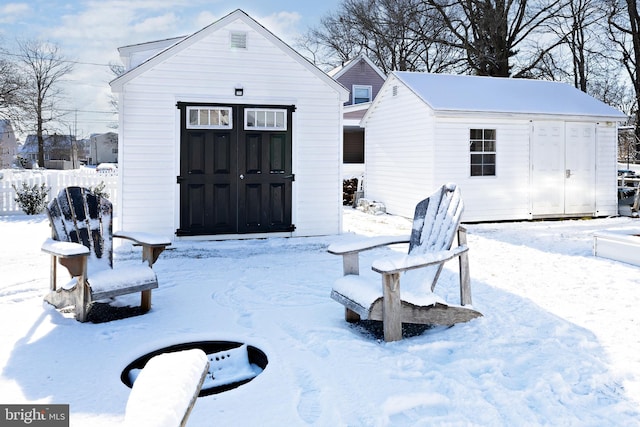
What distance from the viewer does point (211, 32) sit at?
8055mm

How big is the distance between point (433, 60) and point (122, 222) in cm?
2290

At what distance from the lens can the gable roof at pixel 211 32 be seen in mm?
7738

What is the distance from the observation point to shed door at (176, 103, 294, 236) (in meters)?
8.09

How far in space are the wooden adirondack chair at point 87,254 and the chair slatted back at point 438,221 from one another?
219 cm

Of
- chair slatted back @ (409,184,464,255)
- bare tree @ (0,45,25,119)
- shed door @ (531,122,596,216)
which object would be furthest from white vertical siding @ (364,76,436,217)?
bare tree @ (0,45,25,119)

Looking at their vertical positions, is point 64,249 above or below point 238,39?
Result: below

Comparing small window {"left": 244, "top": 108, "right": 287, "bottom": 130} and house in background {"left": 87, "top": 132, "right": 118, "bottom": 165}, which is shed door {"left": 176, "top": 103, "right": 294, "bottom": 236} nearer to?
small window {"left": 244, "top": 108, "right": 287, "bottom": 130}

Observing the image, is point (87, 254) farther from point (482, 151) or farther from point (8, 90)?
point (8, 90)

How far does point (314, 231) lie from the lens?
28.8ft

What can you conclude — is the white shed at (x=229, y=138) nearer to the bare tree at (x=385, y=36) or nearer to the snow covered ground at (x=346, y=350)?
the snow covered ground at (x=346, y=350)

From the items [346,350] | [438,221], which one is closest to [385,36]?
[438,221]

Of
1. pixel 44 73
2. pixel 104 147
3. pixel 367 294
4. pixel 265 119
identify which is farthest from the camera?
pixel 104 147

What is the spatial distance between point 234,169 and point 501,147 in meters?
6.04

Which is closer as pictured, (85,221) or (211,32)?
(85,221)
